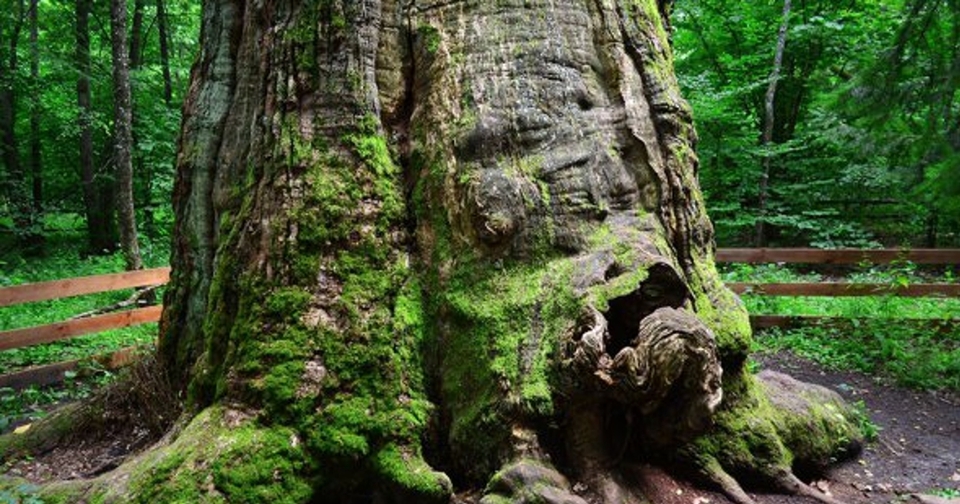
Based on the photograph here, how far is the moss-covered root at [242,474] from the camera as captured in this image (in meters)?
2.71

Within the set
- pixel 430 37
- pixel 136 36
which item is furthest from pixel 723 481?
pixel 136 36

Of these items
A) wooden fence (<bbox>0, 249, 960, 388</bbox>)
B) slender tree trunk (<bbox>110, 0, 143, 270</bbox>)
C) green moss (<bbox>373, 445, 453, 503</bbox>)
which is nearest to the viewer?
green moss (<bbox>373, 445, 453, 503</bbox>)

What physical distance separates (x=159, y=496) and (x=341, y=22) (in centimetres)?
248

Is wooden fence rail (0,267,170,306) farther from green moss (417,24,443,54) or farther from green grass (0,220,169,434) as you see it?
green moss (417,24,443,54)

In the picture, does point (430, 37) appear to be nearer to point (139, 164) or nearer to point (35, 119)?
point (139, 164)

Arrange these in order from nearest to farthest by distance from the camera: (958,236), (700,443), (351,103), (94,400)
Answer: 1. (700,443)
2. (351,103)
3. (94,400)
4. (958,236)

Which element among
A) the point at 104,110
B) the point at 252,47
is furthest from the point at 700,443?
the point at 104,110

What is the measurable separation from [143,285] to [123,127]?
3374 mm

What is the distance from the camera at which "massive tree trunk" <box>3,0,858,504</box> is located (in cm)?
281

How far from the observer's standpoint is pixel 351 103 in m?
3.38

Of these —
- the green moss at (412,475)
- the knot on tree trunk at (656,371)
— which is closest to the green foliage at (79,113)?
the green moss at (412,475)

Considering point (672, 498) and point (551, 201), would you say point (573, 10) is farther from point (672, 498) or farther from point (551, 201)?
point (672, 498)

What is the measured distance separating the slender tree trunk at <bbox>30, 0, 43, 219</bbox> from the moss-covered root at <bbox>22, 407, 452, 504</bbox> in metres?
12.3

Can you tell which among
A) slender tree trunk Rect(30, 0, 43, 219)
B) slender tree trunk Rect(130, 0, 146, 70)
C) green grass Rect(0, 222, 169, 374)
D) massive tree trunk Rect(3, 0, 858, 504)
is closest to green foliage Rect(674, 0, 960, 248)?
massive tree trunk Rect(3, 0, 858, 504)
